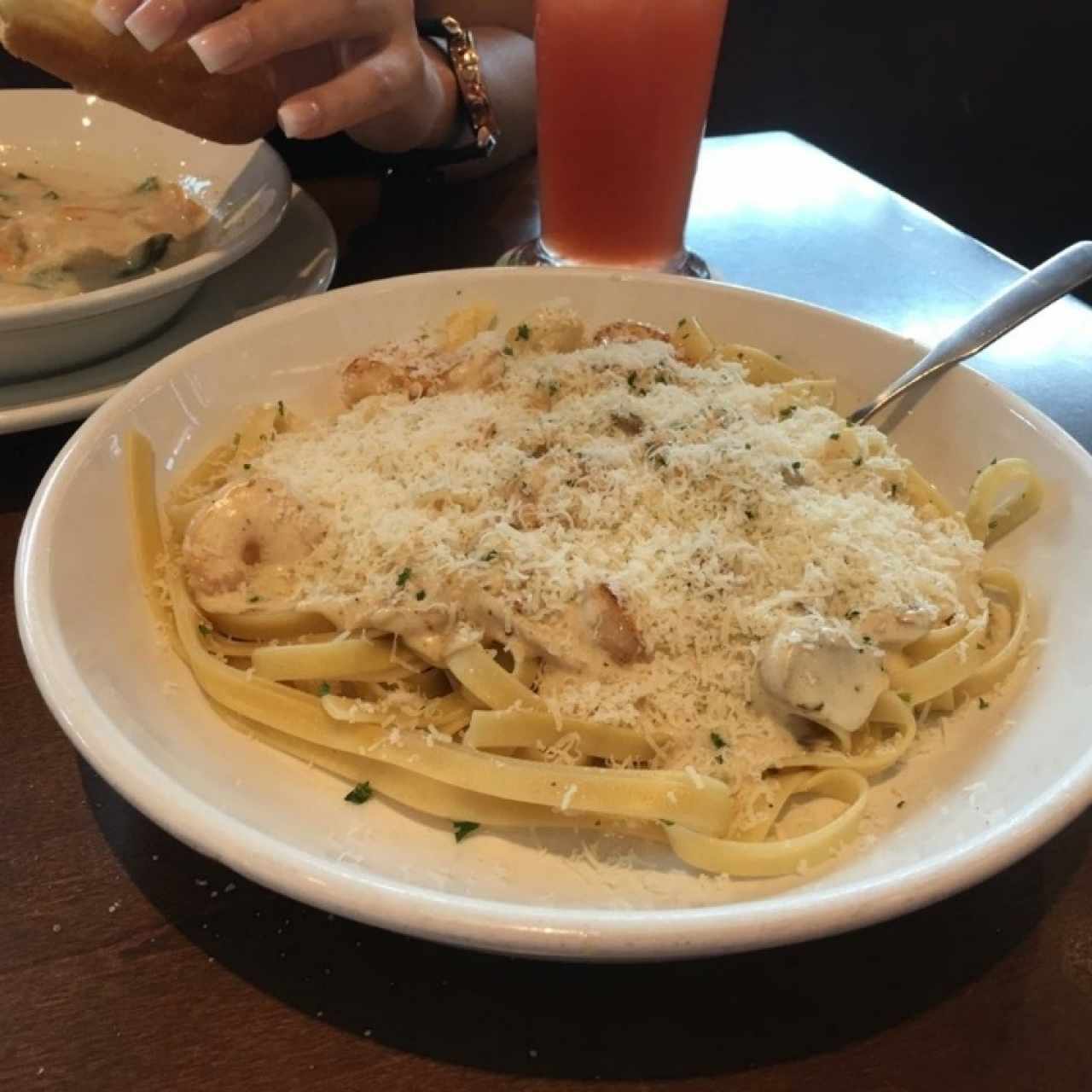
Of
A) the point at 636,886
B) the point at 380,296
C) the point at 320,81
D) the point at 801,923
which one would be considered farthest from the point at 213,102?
the point at 801,923

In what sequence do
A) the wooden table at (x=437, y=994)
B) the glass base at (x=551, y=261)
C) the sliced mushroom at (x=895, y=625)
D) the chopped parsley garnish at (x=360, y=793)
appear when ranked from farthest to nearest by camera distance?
the glass base at (x=551, y=261) → the sliced mushroom at (x=895, y=625) → the chopped parsley garnish at (x=360, y=793) → the wooden table at (x=437, y=994)

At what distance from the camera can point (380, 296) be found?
201 cm

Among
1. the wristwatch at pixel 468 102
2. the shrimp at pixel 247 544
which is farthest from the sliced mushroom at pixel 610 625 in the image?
the wristwatch at pixel 468 102

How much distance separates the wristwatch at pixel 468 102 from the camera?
2836 millimetres

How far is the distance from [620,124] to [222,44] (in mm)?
920

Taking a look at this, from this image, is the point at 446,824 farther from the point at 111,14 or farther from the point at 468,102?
the point at 468,102

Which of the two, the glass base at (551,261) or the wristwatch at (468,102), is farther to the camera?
the wristwatch at (468,102)

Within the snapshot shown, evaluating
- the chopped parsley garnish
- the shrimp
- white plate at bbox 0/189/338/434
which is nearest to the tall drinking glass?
white plate at bbox 0/189/338/434

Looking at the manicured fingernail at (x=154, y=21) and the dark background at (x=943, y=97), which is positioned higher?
the manicured fingernail at (x=154, y=21)

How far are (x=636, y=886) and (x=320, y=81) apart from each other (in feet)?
6.56

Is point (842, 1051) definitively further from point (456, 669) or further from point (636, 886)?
point (456, 669)

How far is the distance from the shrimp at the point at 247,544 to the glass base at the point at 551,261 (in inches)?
48.9

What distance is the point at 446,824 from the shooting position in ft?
4.21

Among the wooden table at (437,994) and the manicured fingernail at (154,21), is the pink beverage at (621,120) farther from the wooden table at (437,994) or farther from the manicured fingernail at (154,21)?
the wooden table at (437,994)
